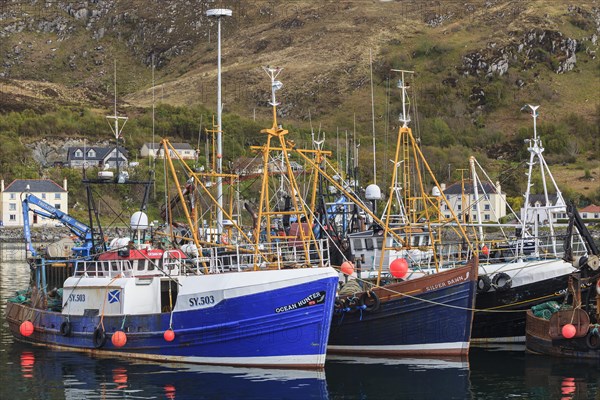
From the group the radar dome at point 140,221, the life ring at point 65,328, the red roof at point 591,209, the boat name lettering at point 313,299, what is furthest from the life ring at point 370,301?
the red roof at point 591,209

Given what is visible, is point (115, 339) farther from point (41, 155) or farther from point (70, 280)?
point (41, 155)

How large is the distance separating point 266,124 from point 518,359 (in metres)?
134

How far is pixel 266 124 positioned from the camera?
163m

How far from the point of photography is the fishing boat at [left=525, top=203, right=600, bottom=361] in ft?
94.3

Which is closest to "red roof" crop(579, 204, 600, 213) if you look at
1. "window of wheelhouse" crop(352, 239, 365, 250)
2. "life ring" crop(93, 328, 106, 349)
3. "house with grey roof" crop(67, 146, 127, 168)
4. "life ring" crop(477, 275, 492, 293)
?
"house with grey roof" crop(67, 146, 127, 168)

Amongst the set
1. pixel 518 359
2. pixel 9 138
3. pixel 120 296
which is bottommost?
pixel 518 359

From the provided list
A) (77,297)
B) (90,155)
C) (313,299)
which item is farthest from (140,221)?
(90,155)

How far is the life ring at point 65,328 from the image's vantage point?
1251 inches

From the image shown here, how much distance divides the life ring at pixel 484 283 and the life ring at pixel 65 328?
42.6 feet

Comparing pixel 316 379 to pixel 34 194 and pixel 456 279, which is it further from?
pixel 34 194

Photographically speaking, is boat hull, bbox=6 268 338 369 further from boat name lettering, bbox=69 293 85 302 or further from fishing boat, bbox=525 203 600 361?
fishing boat, bbox=525 203 600 361

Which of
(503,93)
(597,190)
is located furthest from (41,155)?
(503,93)

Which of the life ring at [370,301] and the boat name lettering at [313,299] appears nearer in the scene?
the boat name lettering at [313,299]

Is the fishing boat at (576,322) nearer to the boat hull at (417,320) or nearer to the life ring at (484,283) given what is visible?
the boat hull at (417,320)
